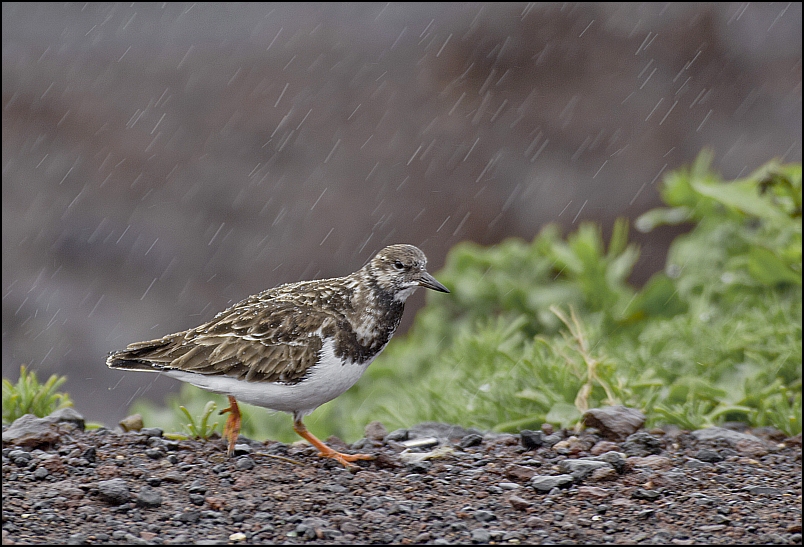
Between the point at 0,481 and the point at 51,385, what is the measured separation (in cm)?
130

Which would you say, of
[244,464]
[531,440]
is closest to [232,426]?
[244,464]

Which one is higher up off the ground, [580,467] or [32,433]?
[32,433]

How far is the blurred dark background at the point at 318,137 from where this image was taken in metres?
11.2

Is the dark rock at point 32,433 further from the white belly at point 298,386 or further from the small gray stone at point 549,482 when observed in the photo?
the small gray stone at point 549,482

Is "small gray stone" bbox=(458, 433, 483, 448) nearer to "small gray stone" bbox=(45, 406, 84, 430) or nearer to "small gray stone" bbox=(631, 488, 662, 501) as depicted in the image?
"small gray stone" bbox=(631, 488, 662, 501)

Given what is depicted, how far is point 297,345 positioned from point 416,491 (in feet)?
3.02

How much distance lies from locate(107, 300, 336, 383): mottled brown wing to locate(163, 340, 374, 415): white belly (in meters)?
0.03

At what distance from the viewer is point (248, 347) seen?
4395mm

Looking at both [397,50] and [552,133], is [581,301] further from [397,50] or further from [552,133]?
[397,50]

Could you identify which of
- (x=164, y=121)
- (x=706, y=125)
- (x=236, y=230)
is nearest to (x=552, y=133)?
(x=706, y=125)

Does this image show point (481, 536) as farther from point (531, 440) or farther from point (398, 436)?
point (398, 436)

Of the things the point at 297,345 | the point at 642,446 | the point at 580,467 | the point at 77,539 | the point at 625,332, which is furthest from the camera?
the point at 625,332

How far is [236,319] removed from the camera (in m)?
4.53

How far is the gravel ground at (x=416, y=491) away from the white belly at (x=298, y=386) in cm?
31
